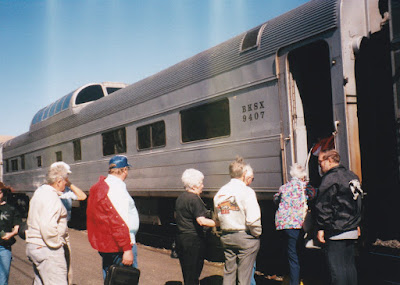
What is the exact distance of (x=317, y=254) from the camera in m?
6.34

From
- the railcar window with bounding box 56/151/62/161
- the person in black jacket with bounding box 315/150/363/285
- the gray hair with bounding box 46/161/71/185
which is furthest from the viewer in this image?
the railcar window with bounding box 56/151/62/161

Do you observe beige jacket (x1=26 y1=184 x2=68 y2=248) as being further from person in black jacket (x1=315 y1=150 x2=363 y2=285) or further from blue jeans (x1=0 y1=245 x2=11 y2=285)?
person in black jacket (x1=315 y1=150 x2=363 y2=285)

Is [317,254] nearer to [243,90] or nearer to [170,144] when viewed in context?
[243,90]

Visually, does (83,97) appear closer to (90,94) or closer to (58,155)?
(90,94)

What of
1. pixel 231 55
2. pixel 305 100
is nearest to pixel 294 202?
pixel 305 100

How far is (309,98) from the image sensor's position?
6.14m

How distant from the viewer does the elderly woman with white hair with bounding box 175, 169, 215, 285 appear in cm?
461

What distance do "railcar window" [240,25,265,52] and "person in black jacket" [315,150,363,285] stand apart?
9.06ft

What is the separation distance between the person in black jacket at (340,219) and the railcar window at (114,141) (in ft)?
21.1

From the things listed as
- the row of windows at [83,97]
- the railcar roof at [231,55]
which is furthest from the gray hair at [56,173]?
the row of windows at [83,97]

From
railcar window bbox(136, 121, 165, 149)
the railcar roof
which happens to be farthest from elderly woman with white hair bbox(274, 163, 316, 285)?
railcar window bbox(136, 121, 165, 149)

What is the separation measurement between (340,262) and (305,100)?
2.54 metres

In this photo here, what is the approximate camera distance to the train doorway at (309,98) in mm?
5766

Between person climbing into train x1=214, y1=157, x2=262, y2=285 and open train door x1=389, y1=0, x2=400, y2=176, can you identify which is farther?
open train door x1=389, y1=0, x2=400, y2=176
